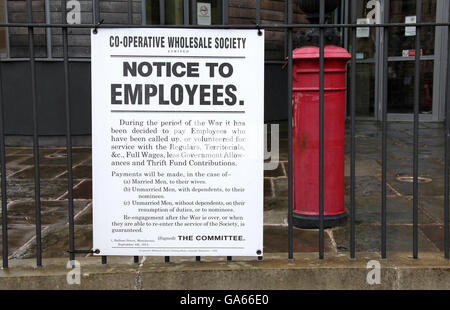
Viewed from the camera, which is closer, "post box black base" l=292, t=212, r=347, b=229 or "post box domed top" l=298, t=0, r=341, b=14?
"post box domed top" l=298, t=0, r=341, b=14

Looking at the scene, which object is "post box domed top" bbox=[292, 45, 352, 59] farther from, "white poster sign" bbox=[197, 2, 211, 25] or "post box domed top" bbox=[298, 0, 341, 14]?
"white poster sign" bbox=[197, 2, 211, 25]

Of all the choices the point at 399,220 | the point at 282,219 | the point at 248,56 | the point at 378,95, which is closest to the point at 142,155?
the point at 248,56

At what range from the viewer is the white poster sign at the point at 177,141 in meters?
2.97

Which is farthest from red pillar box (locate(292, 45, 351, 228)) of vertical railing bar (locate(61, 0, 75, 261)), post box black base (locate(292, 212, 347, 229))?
vertical railing bar (locate(61, 0, 75, 261))

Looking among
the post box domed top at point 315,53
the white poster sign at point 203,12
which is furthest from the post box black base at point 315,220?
the white poster sign at point 203,12

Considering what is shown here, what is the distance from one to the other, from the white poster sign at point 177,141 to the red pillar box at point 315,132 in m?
0.95

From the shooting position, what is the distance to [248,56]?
299 cm

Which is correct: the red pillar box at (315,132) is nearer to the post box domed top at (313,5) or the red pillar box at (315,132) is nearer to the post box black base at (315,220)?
the post box black base at (315,220)

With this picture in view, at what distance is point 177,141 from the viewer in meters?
3.00

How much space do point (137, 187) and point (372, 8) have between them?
994cm

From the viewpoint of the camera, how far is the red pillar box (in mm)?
3836

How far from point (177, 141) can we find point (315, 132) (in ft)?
4.32

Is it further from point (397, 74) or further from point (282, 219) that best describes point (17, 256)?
point (397, 74)

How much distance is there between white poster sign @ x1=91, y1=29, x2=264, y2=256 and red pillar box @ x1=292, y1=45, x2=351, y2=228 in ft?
3.12
